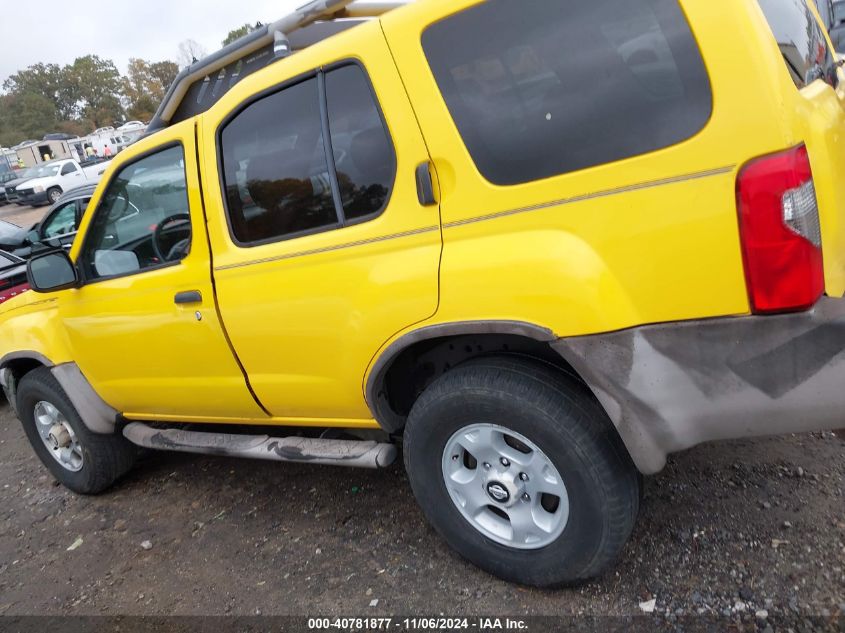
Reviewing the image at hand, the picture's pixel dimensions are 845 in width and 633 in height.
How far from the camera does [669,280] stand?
181 centimetres

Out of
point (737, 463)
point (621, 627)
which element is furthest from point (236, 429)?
point (737, 463)

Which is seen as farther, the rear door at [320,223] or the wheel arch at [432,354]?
the rear door at [320,223]

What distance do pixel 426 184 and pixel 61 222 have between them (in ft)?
23.1

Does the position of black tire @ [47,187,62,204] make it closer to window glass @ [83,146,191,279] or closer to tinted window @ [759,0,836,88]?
window glass @ [83,146,191,279]

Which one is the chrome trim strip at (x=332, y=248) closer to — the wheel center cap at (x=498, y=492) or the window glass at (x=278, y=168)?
the window glass at (x=278, y=168)

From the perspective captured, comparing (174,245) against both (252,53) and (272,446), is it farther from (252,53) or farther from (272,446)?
(272,446)

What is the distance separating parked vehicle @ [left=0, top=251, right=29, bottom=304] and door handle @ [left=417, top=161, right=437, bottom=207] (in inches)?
184

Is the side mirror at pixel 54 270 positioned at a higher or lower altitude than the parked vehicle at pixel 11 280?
higher

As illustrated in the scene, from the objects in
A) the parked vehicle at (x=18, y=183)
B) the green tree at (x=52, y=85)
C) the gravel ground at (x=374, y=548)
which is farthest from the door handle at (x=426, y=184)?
the green tree at (x=52, y=85)

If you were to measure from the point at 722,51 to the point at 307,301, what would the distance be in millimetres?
1616

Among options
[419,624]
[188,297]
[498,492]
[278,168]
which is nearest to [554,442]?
[498,492]

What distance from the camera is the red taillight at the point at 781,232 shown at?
1660mm

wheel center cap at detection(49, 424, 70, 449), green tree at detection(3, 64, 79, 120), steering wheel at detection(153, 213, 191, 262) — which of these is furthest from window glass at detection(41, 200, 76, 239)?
green tree at detection(3, 64, 79, 120)

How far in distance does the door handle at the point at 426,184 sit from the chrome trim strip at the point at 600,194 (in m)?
0.10
